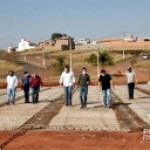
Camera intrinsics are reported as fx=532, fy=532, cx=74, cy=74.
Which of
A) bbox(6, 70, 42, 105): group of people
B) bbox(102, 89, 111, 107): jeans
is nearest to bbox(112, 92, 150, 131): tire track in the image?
bbox(102, 89, 111, 107): jeans

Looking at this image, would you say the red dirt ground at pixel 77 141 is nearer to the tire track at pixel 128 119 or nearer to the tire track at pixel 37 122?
the tire track at pixel 37 122

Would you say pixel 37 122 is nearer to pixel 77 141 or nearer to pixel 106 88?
pixel 77 141

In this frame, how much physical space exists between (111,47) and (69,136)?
131 meters

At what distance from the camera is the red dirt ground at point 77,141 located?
11.5 meters

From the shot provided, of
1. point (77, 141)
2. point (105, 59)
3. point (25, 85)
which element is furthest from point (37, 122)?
point (105, 59)

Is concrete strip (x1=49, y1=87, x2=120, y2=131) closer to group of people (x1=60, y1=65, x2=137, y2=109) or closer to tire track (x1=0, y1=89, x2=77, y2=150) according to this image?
tire track (x1=0, y1=89, x2=77, y2=150)

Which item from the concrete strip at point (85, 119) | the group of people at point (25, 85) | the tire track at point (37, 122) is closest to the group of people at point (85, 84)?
the concrete strip at point (85, 119)

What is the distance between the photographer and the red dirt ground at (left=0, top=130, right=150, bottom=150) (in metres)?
11.5

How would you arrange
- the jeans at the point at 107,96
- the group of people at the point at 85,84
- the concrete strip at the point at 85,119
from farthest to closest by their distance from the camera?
1. the group of people at the point at 85,84
2. the jeans at the point at 107,96
3. the concrete strip at the point at 85,119

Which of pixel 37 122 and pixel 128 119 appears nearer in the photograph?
pixel 37 122

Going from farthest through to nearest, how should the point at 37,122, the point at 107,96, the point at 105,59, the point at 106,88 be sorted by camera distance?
the point at 105,59
the point at 106,88
the point at 107,96
the point at 37,122

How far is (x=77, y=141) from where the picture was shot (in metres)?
12.4

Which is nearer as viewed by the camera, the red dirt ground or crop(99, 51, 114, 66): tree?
the red dirt ground

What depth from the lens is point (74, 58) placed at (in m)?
109
